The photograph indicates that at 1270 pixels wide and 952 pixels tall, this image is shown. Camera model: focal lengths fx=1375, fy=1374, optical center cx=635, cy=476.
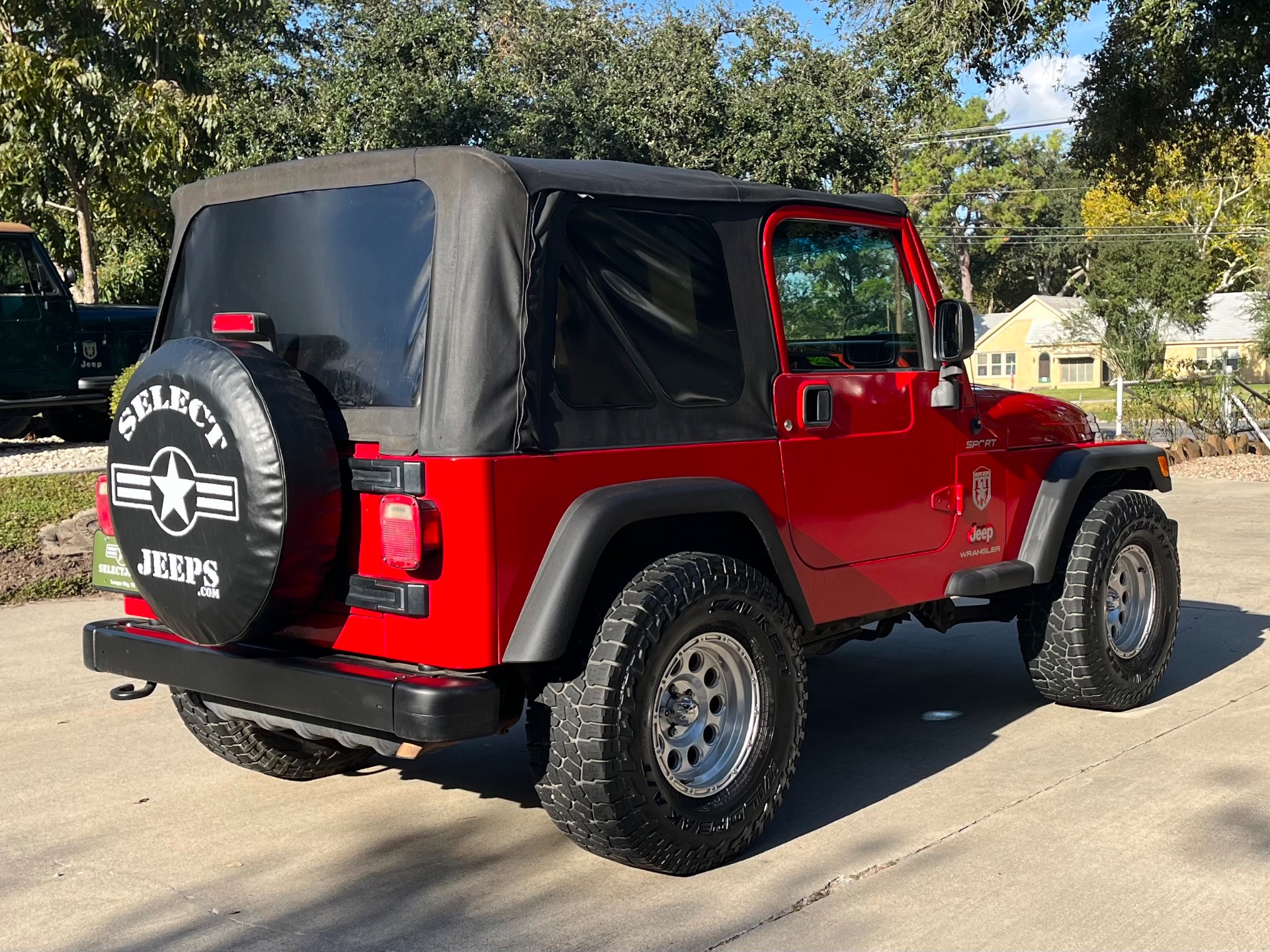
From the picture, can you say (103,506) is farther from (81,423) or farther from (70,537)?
(81,423)

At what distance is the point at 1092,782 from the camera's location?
4973 millimetres

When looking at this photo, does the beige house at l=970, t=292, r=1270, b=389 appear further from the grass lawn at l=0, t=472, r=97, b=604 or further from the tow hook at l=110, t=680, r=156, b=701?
the tow hook at l=110, t=680, r=156, b=701

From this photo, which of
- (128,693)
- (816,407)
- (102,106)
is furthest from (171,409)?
(102,106)

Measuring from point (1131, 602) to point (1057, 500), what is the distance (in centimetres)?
85

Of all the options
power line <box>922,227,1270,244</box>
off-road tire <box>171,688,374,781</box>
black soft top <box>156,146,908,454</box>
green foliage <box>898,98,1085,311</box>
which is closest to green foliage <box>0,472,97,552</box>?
off-road tire <box>171,688,374,781</box>

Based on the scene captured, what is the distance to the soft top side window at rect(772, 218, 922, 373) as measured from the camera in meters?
4.75

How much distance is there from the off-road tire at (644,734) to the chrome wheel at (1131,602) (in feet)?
7.88

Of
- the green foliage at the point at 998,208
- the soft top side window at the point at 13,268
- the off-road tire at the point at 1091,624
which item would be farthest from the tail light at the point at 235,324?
the green foliage at the point at 998,208

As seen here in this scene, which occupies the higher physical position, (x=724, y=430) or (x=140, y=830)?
(x=724, y=430)

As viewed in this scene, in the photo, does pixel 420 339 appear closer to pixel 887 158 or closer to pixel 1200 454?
pixel 1200 454

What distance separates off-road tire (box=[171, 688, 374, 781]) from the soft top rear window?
139 cm

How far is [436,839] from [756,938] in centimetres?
131

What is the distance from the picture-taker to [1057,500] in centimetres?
566

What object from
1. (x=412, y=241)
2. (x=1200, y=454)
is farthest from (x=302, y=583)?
(x=1200, y=454)
